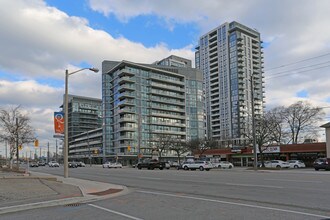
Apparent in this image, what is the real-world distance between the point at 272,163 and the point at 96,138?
121 m

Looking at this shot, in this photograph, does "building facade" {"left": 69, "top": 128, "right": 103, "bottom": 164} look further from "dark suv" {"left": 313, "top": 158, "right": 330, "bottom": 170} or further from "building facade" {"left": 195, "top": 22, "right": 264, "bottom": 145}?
"dark suv" {"left": 313, "top": 158, "right": 330, "bottom": 170}

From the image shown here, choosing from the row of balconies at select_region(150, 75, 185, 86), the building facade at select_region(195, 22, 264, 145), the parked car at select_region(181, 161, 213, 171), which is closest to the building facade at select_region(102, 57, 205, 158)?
the row of balconies at select_region(150, 75, 185, 86)

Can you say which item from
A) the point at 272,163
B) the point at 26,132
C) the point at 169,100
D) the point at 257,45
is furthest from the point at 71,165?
the point at 257,45

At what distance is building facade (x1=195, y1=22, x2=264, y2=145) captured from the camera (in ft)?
572

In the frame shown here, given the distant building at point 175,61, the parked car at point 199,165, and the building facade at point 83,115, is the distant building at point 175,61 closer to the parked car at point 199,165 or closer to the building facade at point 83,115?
the building facade at point 83,115

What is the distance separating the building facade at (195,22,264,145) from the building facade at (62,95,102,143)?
59685mm

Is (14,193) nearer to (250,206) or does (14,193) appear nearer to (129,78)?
(250,206)

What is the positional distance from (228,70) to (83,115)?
78.3 m

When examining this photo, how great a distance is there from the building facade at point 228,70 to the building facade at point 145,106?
988 inches

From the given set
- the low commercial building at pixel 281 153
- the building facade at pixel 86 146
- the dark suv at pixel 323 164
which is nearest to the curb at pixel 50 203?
the dark suv at pixel 323 164

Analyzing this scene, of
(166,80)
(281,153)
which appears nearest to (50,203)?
(281,153)

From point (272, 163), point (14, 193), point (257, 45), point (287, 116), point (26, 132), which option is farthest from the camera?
point (257, 45)

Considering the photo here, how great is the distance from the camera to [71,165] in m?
84.9

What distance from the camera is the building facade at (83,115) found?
617ft
